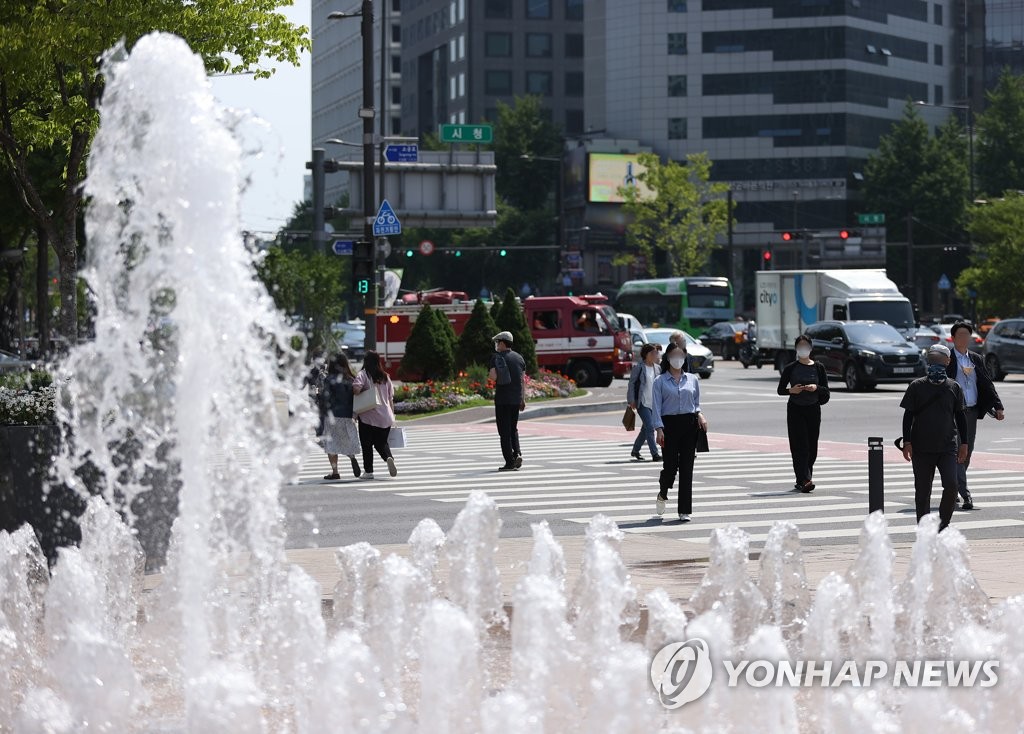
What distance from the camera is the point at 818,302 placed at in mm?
51656

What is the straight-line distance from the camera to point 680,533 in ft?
48.5

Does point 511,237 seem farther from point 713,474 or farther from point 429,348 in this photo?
point 713,474

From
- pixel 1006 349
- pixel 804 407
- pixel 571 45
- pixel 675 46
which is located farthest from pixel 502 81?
pixel 804 407

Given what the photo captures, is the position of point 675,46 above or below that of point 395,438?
above

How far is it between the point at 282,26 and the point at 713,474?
27.8 ft

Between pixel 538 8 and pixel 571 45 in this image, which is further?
pixel 571 45

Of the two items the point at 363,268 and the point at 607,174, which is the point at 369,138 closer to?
the point at 363,268

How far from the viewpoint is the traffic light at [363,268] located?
3325 centimetres

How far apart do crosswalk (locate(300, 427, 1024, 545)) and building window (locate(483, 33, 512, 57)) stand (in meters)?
110

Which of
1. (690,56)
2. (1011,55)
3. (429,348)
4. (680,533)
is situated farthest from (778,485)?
(1011,55)

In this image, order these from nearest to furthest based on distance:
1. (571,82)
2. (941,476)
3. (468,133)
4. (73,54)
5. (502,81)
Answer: (941,476) → (73,54) → (468,133) → (502,81) → (571,82)

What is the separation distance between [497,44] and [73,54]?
11473 centimetres

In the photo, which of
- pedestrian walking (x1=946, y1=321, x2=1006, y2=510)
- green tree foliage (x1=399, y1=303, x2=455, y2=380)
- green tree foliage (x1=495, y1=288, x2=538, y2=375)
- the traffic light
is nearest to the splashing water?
pedestrian walking (x1=946, y1=321, x2=1006, y2=510)

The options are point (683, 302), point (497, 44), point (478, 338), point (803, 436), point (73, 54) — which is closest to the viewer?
point (803, 436)
